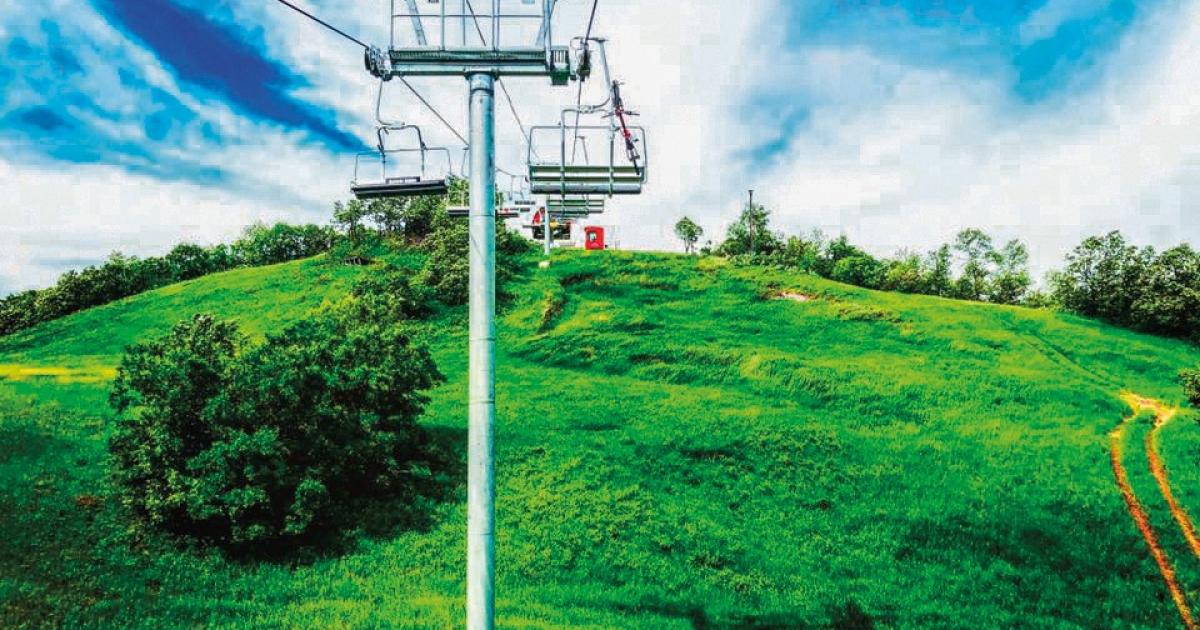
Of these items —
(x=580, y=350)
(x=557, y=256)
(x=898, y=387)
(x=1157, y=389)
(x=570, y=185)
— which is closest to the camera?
(x=570, y=185)

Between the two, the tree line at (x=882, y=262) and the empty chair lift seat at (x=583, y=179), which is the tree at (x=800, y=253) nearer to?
the tree line at (x=882, y=262)

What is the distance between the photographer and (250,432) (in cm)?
2189

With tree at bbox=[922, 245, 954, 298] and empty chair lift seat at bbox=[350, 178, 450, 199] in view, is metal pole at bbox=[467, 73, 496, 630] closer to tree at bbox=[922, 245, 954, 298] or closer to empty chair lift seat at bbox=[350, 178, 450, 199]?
empty chair lift seat at bbox=[350, 178, 450, 199]

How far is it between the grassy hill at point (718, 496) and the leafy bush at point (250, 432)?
1618mm

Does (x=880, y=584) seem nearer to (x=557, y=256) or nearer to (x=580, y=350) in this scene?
(x=580, y=350)

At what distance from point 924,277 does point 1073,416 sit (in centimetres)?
5264

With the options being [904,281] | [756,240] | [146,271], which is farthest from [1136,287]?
[146,271]

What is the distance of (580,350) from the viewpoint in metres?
48.0

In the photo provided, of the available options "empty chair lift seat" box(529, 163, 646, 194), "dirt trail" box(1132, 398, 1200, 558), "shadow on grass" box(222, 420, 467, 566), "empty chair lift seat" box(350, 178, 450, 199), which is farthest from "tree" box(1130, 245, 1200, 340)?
"empty chair lift seat" box(350, 178, 450, 199)

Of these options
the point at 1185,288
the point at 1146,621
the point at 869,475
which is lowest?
the point at 1146,621

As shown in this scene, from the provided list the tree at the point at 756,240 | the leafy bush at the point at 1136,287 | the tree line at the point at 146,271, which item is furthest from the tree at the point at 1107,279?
the tree line at the point at 146,271

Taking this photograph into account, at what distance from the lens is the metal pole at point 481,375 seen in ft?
26.4

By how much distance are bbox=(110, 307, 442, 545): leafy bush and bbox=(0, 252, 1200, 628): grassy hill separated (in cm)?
162

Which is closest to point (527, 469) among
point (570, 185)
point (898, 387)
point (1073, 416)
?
point (570, 185)
